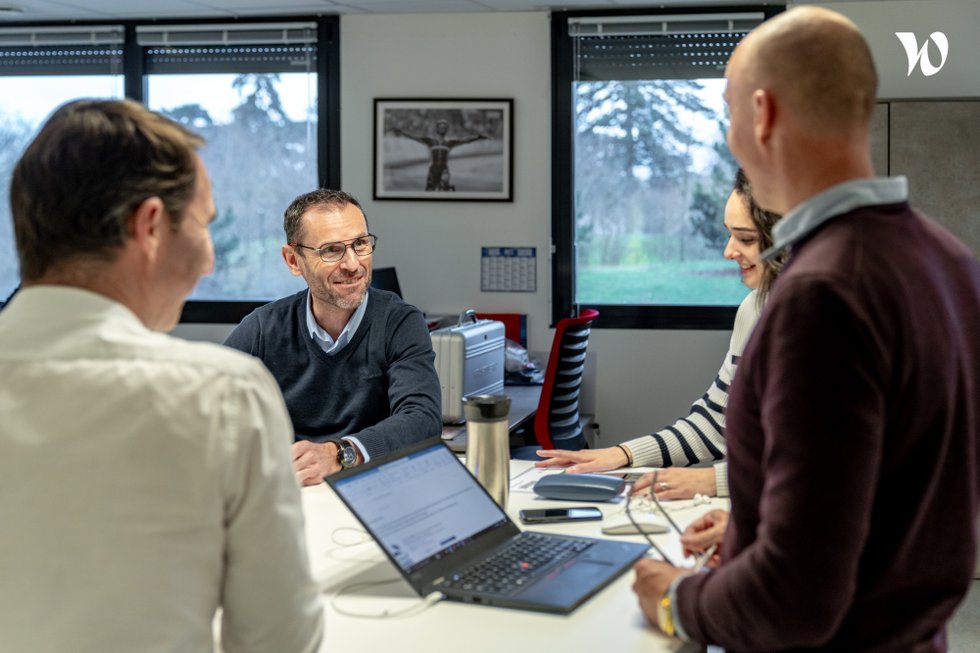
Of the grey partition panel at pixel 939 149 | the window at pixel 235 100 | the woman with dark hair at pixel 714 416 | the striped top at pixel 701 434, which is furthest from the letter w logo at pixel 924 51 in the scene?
the striped top at pixel 701 434

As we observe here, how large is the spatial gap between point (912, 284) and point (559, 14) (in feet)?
14.9

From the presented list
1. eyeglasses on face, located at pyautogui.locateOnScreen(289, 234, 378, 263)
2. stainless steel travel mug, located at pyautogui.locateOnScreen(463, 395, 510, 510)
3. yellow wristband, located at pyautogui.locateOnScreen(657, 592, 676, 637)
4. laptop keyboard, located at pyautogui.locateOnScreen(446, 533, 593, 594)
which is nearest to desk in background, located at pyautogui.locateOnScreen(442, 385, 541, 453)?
eyeglasses on face, located at pyautogui.locateOnScreen(289, 234, 378, 263)

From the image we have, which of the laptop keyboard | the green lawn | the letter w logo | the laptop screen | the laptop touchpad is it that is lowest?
the laptop touchpad

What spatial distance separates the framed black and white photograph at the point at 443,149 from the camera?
552 centimetres

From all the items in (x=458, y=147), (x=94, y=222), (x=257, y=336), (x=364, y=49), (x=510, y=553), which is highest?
→ (x=364, y=49)

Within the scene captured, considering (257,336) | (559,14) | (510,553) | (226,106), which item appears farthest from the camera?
(226,106)

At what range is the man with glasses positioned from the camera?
9.08ft

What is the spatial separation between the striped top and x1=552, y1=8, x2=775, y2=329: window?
9.70 feet

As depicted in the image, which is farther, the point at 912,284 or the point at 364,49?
the point at 364,49

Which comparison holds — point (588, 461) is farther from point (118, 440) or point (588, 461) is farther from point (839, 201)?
point (118, 440)

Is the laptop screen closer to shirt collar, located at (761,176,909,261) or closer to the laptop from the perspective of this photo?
the laptop

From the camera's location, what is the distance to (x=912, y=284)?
1161mm

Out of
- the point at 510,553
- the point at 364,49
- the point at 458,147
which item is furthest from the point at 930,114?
the point at 510,553

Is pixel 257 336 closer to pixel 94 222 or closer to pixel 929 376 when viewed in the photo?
pixel 94 222
